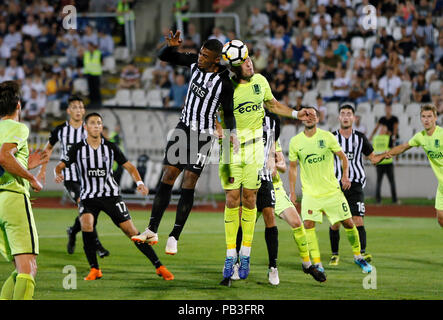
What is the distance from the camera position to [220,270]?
10.3 m

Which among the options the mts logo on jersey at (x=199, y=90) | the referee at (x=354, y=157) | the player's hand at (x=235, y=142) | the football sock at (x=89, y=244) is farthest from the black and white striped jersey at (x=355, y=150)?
the football sock at (x=89, y=244)

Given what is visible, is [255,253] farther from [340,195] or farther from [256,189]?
[256,189]

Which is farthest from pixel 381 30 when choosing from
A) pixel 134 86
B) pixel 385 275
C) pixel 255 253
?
pixel 385 275

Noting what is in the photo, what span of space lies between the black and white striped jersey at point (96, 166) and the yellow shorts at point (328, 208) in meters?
2.59

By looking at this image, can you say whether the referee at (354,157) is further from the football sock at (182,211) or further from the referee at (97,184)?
the referee at (97,184)

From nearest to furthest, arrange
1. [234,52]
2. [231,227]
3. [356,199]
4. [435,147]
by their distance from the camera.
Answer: [234,52], [231,227], [435,147], [356,199]

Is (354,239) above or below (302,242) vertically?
below

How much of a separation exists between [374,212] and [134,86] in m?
10.7

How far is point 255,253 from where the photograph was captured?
12242 millimetres

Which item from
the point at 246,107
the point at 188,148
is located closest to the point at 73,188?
the point at 188,148

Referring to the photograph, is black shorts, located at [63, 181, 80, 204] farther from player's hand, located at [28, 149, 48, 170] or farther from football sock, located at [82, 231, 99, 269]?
player's hand, located at [28, 149, 48, 170]

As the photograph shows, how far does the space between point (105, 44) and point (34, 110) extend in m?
3.68

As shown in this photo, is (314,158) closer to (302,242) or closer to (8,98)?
(302,242)

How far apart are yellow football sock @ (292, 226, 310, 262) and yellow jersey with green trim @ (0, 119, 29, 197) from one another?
4.04 meters
